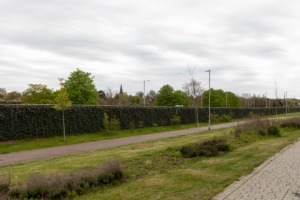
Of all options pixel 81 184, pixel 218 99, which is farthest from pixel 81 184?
pixel 218 99

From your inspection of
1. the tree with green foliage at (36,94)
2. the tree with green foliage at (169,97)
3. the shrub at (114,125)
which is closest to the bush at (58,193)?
the shrub at (114,125)

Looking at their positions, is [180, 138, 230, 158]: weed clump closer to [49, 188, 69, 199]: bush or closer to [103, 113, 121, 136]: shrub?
[49, 188, 69, 199]: bush

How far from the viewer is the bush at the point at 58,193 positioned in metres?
4.40

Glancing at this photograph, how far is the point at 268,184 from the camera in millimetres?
5242

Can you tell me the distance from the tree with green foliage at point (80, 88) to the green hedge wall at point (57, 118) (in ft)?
78.3

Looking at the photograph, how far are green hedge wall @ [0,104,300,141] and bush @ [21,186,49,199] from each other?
1157 centimetres

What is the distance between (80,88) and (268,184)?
1747 inches

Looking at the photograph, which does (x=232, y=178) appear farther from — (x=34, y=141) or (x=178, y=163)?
(x=34, y=141)

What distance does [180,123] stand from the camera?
3066 cm

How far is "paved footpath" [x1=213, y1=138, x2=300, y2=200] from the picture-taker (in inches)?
175

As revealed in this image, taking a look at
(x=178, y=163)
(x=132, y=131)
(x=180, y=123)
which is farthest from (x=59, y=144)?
(x=180, y=123)

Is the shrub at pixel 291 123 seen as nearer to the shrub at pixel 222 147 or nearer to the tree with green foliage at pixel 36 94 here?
the shrub at pixel 222 147

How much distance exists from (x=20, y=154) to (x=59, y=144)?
129 inches

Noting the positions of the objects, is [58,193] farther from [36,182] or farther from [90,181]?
[90,181]
